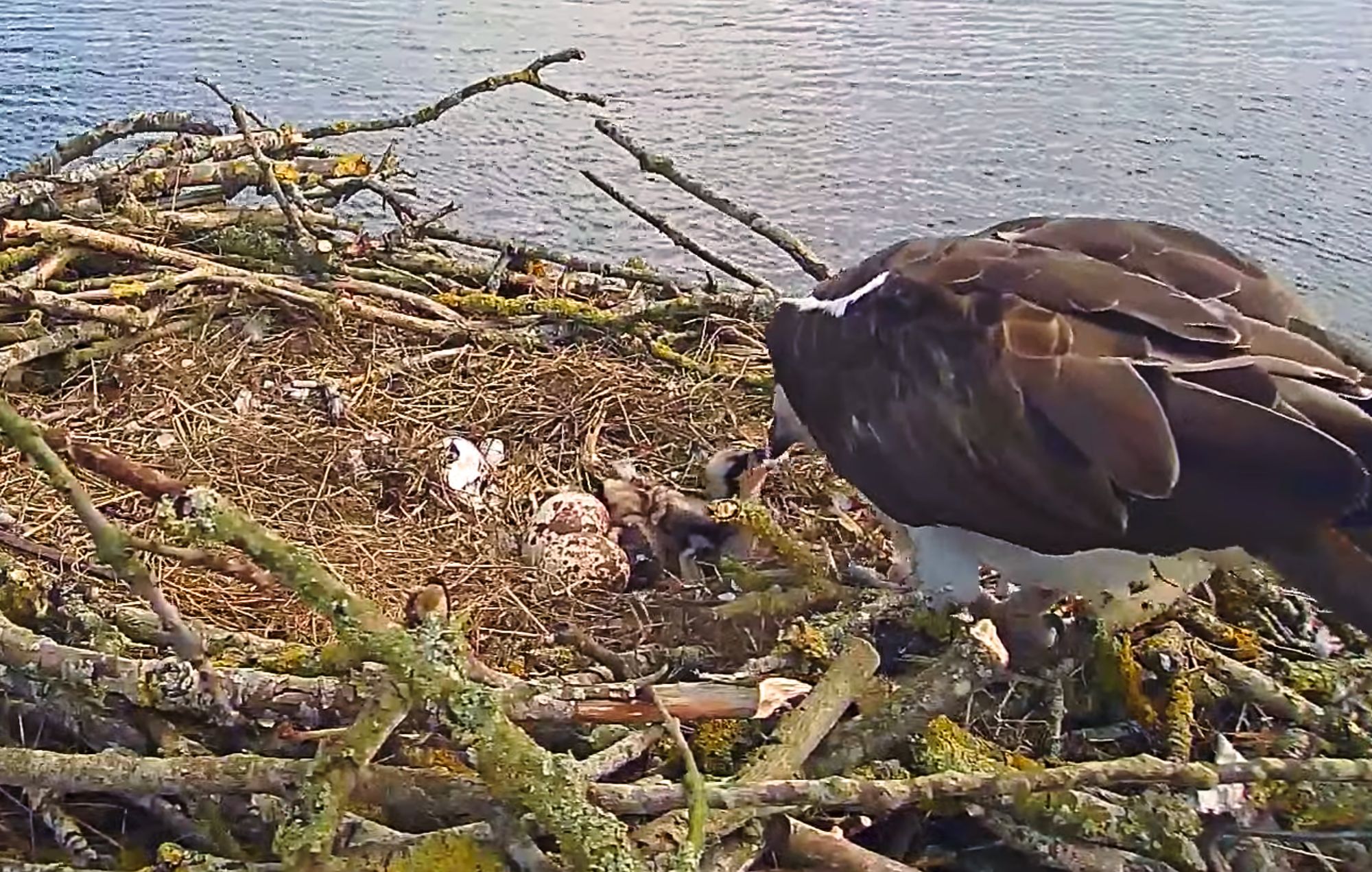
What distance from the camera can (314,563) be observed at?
1.46m

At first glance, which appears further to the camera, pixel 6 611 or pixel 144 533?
pixel 144 533

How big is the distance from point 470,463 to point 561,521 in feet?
1.20

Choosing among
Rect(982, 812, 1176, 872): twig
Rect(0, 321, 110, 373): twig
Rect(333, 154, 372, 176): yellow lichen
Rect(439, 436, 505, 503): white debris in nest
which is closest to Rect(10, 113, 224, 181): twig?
Rect(333, 154, 372, 176): yellow lichen

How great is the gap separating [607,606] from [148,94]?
301cm

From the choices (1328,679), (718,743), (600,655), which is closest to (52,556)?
(600,655)

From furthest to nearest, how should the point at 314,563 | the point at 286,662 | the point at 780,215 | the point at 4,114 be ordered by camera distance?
the point at 4,114, the point at 780,215, the point at 286,662, the point at 314,563

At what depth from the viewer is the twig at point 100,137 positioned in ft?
11.1

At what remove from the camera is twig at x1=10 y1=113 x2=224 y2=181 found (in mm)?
3371

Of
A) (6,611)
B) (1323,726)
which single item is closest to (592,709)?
(6,611)

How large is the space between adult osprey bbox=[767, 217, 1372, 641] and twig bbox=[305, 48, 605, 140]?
110 centimetres

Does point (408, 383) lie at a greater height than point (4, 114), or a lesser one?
lesser

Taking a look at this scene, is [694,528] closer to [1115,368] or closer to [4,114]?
[1115,368]

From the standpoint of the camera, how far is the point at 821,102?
4379 millimetres

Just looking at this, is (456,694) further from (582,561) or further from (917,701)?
(582,561)
